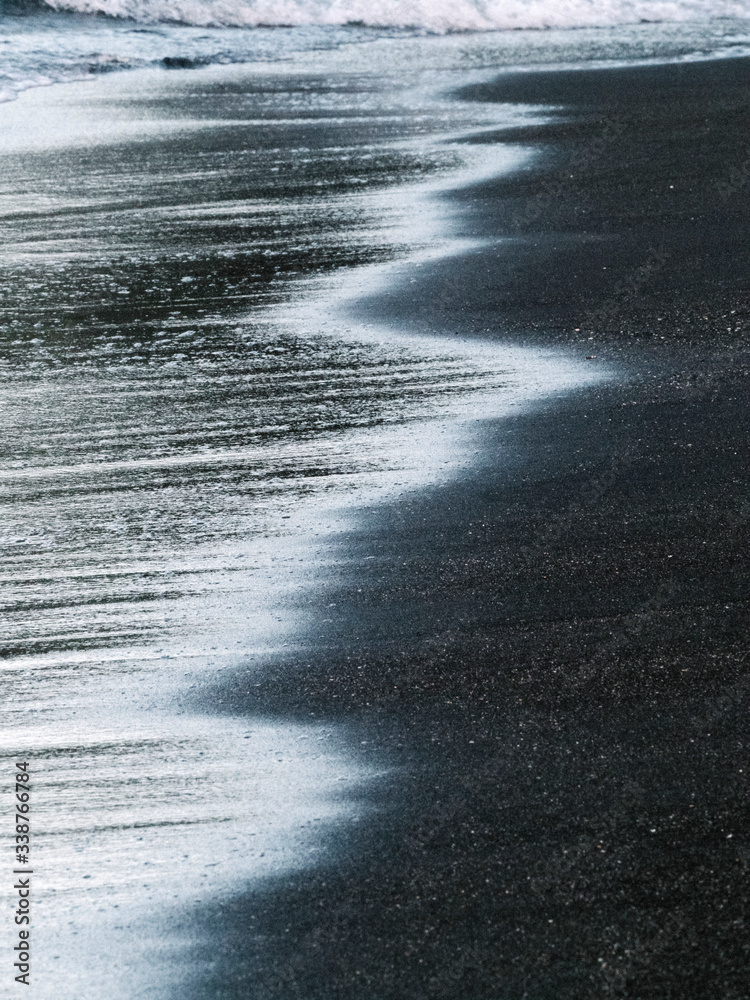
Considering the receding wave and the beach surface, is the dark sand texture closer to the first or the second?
the beach surface

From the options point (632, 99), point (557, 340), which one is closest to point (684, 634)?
point (557, 340)

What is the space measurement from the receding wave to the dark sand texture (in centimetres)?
2012

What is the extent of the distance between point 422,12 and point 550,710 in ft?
79.2

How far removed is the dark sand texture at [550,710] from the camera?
2.48 metres

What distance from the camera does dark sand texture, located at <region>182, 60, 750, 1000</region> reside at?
248 centimetres

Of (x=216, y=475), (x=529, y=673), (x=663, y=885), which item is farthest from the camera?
(x=216, y=475)

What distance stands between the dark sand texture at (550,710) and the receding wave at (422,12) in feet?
66.0

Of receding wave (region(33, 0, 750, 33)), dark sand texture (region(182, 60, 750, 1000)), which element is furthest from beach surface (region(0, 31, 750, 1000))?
receding wave (region(33, 0, 750, 33))

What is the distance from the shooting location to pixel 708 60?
16594 mm

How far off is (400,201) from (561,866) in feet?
24.1

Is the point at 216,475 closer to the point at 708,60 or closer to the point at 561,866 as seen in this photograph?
the point at 561,866

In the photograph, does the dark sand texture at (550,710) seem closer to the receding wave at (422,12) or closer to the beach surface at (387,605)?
the beach surface at (387,605)

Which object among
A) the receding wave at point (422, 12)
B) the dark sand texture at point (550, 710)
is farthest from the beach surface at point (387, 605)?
the receding wave at point (422, 12)

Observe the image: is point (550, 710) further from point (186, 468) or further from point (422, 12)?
point (422, 12)
